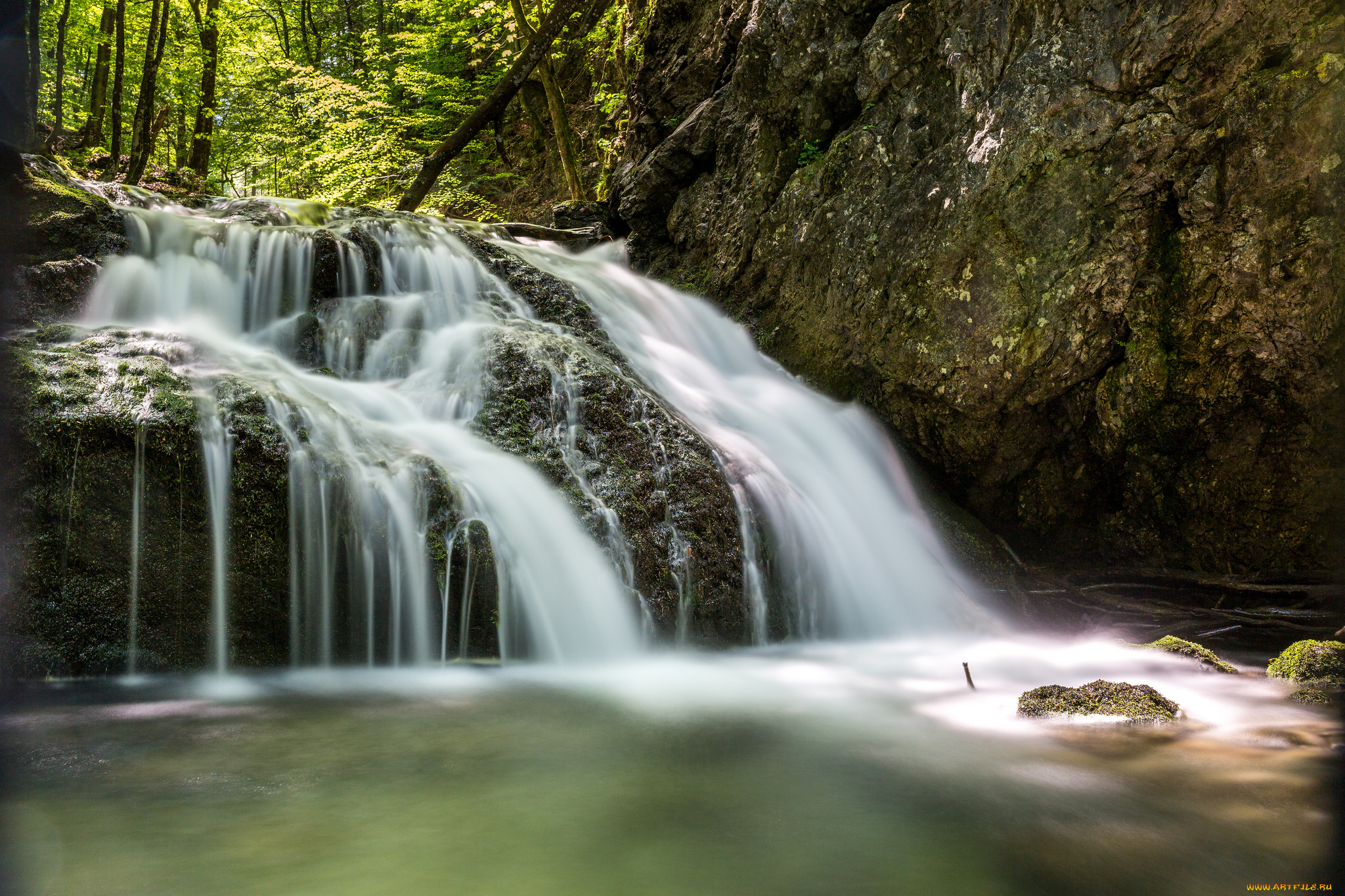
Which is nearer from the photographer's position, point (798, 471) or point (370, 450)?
point (370, 450)

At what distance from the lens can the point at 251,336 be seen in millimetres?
6734

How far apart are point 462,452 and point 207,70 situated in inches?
427

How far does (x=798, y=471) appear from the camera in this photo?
20.8 feet

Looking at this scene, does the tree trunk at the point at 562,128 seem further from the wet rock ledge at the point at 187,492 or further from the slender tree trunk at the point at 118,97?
the wet rock ledge at the point at 187,492

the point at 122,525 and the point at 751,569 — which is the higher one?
the point at 122,525

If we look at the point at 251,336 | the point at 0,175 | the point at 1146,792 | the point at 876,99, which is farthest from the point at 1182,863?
the point at 251,336

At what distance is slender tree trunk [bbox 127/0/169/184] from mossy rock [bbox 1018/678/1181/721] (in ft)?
42.0

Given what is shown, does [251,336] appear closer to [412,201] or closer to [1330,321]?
[412,201]

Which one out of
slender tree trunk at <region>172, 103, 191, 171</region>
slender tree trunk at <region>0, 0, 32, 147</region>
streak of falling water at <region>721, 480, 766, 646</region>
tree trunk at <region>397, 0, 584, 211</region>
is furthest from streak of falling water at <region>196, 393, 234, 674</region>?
slender tree trunk at <region>172, 103, 191, 171</region>

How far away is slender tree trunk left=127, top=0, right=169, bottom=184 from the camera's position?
10.7 meters

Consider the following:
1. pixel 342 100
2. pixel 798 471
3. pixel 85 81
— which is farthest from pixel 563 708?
pixel 85 81

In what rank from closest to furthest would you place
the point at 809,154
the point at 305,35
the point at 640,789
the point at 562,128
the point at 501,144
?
the point at 640,789 → the point at 809,154 → the point at 562,128 → the point at 501,144 → the point at 305,35

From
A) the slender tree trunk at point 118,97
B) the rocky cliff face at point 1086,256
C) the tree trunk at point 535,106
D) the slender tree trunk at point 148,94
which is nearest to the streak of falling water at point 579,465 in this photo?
the rocky cliff face at point 1086,256

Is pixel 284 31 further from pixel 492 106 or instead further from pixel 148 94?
pixel 492 106
